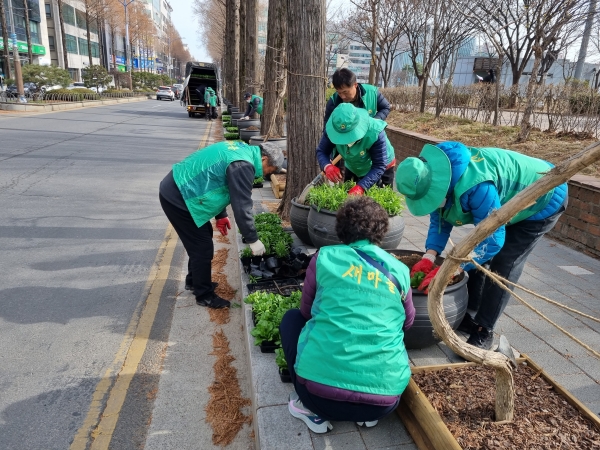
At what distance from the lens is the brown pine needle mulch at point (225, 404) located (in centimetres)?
270

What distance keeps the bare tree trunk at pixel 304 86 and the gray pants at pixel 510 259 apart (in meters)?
3.27

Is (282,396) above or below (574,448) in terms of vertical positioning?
below

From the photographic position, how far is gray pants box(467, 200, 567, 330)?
2.97 m

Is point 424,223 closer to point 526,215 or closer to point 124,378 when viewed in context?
point 526,215

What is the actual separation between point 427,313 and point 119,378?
220 cm

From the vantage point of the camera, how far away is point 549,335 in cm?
358

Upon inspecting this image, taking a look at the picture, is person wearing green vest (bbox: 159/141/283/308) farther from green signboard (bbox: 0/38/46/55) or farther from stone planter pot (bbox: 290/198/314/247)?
green signboard (bbox: 0/38/46/55)

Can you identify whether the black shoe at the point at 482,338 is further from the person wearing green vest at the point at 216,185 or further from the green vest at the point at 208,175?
the green vest at the point at 208,175

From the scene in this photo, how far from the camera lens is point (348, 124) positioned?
407 cm

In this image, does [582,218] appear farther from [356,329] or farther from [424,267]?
[356,329]

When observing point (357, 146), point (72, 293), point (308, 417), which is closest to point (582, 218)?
point (357, 146)

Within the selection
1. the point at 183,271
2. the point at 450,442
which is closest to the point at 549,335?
the point at 450,442

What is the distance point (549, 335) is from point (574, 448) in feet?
5.89

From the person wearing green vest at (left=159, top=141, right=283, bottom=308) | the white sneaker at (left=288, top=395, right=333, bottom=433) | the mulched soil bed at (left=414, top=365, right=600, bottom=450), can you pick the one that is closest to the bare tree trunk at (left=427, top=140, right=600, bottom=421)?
the mulched soil bed at (left=414, top=365, right=600, bottom=450)
